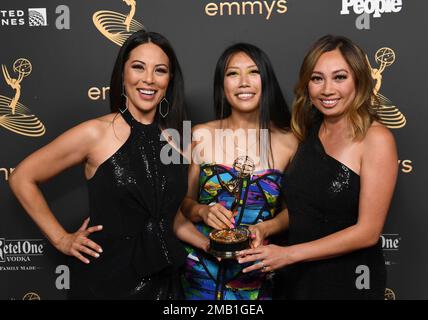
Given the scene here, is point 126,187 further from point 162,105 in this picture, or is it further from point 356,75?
point 356,75

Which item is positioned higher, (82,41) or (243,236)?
(82,41)

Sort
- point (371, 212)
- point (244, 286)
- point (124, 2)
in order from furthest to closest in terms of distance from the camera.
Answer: point (124, 2) → point (244, 286) → point (371, 212)

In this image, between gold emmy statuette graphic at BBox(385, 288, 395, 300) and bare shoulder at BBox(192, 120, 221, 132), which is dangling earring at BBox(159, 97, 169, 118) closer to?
bare shoulder at BBox(192, 120, 221, 132)

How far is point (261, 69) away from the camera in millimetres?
1952

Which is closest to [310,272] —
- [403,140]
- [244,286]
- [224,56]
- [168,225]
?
[244,286]

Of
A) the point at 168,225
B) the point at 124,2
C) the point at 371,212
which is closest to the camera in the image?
the point at 371,212

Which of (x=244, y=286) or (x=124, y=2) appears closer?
(x=244, y=286)

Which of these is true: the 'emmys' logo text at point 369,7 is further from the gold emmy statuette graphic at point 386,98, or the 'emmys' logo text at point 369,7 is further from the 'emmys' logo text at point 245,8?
the 'emmys' logo text at point 245,8

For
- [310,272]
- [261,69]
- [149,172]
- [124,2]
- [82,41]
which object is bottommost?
[310,272]

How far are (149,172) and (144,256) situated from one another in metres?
0.31

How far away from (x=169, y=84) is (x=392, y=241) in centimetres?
154

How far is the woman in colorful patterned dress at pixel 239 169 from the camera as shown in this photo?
6.30ft

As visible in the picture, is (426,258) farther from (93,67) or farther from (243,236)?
(93,67)

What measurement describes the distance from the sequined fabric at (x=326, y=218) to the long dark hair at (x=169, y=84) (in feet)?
1.76
